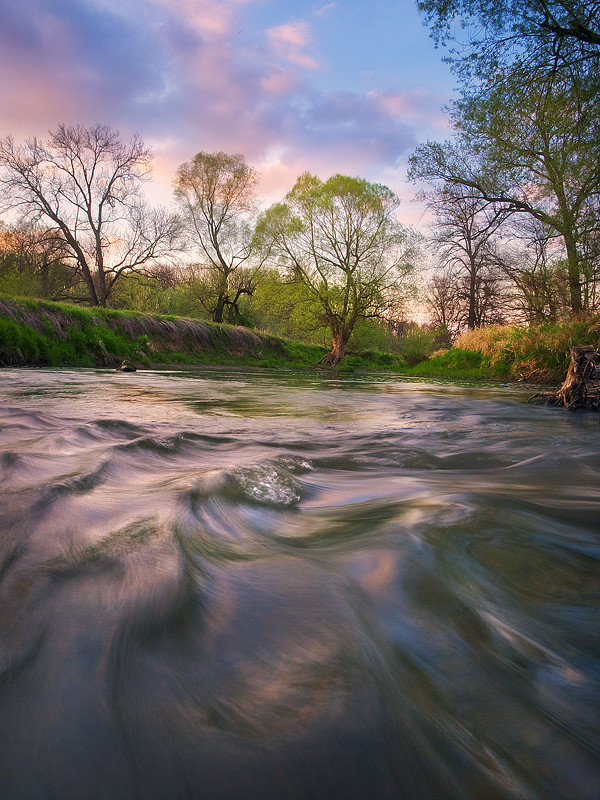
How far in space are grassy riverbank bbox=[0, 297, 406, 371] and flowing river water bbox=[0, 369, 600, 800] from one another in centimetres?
1071

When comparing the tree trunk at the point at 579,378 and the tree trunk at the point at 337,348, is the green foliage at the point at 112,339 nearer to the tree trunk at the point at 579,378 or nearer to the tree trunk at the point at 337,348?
the tree trunk at the point at 337,348

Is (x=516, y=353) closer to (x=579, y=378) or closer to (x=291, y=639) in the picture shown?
(x=579, y=378)

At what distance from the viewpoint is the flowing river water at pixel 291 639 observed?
0.55 meters

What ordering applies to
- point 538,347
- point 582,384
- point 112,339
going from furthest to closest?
Result: point 112,339
point 538,347
point 582,384

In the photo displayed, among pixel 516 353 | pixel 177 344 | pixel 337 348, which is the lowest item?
pixel 516 353

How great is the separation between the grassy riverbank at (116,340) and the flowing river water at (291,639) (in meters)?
10.7

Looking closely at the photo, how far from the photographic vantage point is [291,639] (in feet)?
2.67

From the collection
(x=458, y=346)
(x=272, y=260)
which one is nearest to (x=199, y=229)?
(x=272, y=260)

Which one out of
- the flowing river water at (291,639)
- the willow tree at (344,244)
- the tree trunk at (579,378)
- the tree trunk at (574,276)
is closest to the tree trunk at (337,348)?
the willow tree at (344,244)

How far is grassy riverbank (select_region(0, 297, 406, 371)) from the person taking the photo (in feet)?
35.3

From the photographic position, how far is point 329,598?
3.15 ft

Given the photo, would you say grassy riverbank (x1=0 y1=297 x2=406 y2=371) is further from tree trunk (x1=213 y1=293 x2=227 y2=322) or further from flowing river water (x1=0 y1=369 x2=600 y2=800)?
flowing river water (x1=0 y1=369 x2=600 y2=800)

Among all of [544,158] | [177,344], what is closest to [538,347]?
[544,158]

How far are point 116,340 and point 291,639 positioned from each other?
50.0ft
